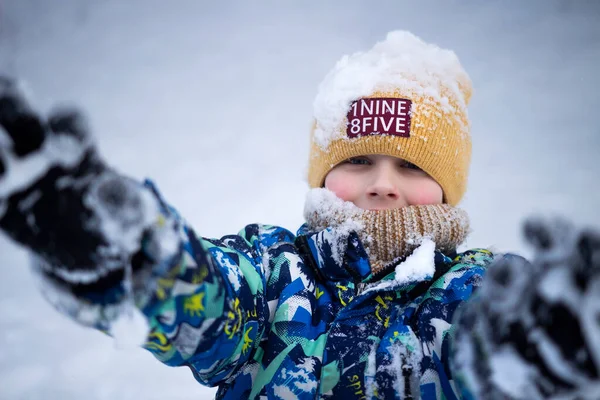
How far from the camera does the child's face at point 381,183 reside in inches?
43.5

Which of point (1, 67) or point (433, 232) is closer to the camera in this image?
point (1, 67)

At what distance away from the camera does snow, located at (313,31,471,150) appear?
4.13 feet

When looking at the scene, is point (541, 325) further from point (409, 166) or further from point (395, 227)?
point (409, 166)

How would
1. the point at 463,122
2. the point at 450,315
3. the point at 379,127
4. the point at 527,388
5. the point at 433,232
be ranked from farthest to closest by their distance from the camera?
the point at 463,122
the point at 379,127
the point at 433,232
the point at 450,315
the point at 527,388

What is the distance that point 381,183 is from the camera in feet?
3.61

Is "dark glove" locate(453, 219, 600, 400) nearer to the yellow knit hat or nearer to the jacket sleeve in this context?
the jacket sleeve

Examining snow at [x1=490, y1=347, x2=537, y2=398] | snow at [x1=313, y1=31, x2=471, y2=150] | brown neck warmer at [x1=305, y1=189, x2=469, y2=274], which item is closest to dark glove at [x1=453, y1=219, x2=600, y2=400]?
snow at [x1=490, y1=347, x2=537, y2=398]

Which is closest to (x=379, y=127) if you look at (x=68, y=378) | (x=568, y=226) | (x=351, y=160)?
(x=351, y=160)

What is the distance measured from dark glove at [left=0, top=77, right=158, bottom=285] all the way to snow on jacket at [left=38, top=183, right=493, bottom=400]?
20 centimetres

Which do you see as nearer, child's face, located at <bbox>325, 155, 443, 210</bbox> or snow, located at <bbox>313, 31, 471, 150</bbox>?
child's face, located at <bbox>325, 155, 443, 210</bbox>

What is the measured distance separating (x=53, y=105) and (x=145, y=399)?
1.49 metres

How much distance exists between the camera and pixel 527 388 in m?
0.43

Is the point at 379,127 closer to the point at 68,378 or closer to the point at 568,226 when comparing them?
the point at 568,226

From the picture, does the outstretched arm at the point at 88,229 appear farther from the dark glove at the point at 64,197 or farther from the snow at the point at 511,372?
the snow at the point at 511,372
